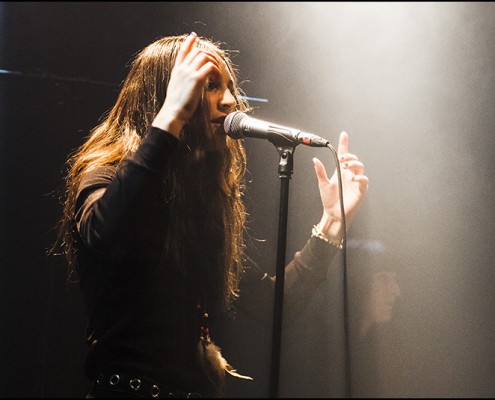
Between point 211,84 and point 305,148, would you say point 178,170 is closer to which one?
point 211,84

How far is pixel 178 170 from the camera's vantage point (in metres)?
1.28

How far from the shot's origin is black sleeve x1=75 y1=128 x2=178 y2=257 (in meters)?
0.96

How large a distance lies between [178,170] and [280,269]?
0.37m

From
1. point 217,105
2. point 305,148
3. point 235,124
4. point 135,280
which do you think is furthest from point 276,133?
point 305,148

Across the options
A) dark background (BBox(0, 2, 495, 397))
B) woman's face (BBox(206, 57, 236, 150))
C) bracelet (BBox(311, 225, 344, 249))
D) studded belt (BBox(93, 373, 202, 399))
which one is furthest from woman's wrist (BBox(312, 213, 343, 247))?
studded belt (BBox(93, 373, 202, 399))

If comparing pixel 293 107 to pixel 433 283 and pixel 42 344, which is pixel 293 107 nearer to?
pixel 433 283

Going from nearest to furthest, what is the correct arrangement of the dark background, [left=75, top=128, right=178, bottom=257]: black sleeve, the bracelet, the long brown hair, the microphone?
[left=75, top=128, right=178, bottom=257]: black sleeve → the microphone → the long brown hair → the bracelet → the dark background

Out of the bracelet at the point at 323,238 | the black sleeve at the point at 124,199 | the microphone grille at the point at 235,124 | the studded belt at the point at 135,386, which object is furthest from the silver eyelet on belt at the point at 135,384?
the bracelet at the point at 323,238

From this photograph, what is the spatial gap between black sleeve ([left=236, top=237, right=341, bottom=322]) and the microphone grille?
1.42ft

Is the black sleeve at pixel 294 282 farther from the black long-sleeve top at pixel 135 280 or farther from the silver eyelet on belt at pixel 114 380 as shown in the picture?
the silver eyelet on belt at pixel 114 380

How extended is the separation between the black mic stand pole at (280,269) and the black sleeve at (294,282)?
411 millimetres

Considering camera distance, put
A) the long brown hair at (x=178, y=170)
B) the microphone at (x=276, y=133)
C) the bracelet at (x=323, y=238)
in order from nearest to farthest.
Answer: the microphone at (x=276, y=133) → the long brown hair at (x=178, y=170) → the bracelet at (x=323, y=238)

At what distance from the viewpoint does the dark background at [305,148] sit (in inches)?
65.8

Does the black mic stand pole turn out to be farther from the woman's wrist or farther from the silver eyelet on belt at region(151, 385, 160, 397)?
the woman's wrist
